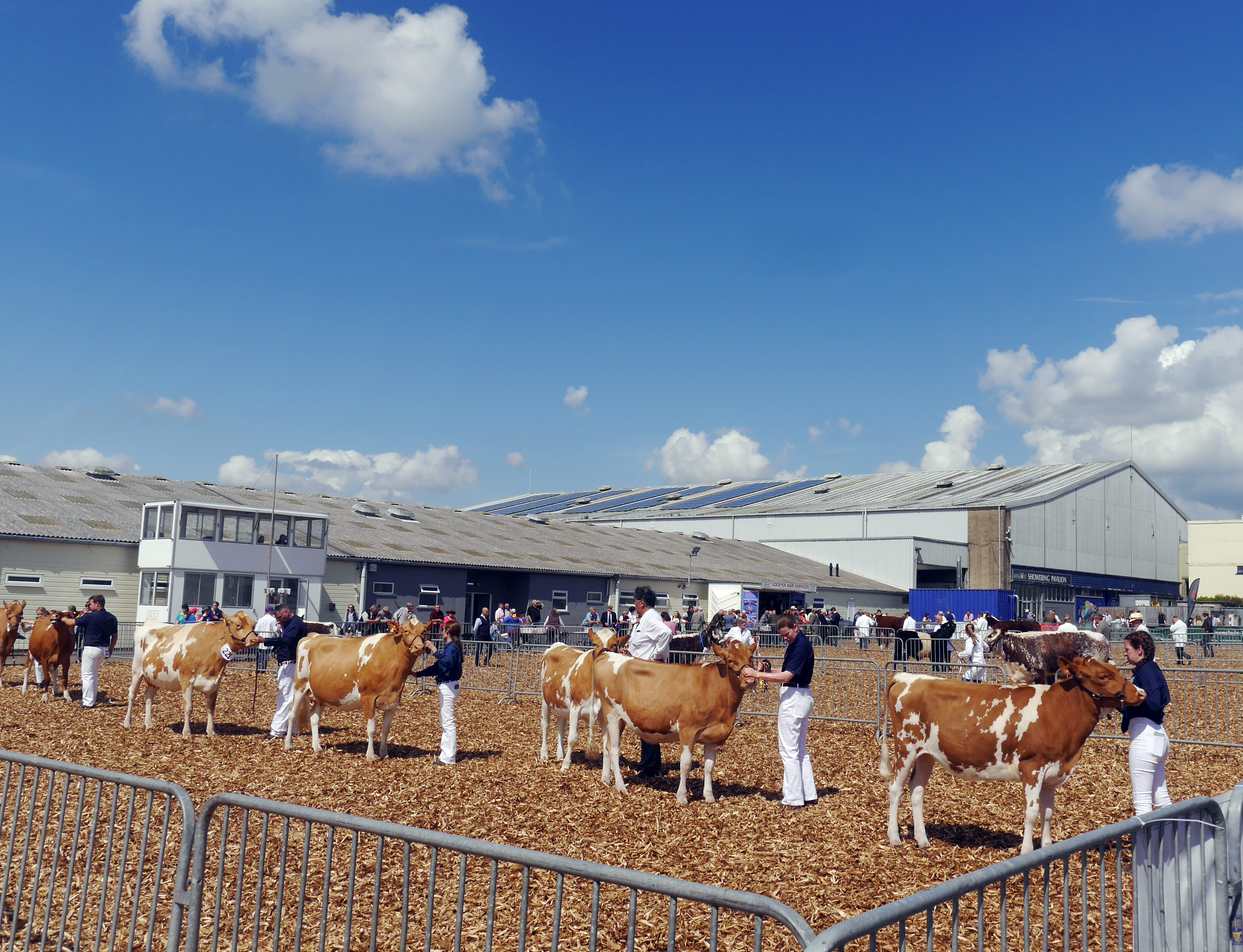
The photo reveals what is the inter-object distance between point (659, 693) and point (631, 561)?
4155 centimetres

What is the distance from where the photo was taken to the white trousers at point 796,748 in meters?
11.1

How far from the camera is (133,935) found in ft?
17.1

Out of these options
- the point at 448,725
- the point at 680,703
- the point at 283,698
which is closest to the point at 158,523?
the point at 283,698

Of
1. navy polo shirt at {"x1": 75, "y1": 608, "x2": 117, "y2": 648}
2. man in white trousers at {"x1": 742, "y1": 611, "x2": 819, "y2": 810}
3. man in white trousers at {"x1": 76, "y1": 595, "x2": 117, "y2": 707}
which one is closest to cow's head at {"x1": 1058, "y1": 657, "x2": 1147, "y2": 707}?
man in white trousers at {"x1": 742, "y1": 611, "x2": 819, "y2": 810}

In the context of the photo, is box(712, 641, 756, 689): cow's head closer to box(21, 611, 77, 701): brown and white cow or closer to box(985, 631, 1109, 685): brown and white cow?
box(985, 631, 1109, 685): brown and white cow

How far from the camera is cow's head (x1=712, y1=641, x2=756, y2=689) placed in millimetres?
11117

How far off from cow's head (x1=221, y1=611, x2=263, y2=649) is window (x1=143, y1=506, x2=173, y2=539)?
2096 centimetres

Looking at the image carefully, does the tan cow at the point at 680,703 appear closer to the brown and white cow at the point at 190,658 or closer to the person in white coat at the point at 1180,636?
the brown and white cow at the point at 190,658

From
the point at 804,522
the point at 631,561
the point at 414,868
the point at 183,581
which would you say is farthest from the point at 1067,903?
the point at 804,522

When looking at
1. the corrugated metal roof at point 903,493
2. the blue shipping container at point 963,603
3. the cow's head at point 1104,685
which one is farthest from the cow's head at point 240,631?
the corrugated metal roof at point 903,493

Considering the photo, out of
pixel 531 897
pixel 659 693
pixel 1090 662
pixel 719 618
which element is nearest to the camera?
pixel 531 897

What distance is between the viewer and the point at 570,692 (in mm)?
13469

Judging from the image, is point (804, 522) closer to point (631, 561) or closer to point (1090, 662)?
point (631, 561)

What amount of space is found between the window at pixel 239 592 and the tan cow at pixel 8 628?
13.5 metres
